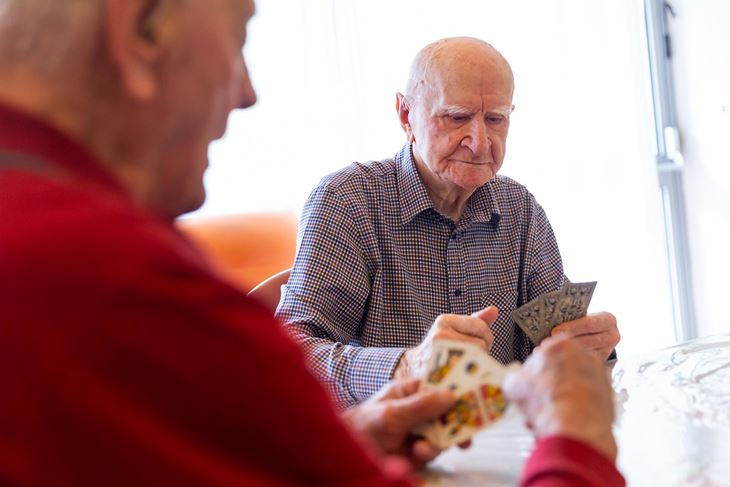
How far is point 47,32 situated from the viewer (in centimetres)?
64

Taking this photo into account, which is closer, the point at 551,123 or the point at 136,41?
the point at 136,41

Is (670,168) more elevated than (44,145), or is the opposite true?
(44,145)

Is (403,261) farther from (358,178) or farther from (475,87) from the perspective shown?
(475,87)

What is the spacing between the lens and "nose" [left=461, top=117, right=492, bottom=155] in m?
2.11

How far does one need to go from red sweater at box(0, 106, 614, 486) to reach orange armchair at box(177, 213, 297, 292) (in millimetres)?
2584

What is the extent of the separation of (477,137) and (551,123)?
1876mm

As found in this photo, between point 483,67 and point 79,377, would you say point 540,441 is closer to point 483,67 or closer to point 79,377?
point 79,377

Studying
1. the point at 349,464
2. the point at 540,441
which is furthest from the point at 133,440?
the point at 540,441

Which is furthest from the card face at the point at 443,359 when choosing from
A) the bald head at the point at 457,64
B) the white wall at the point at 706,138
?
the white wall at the point at 706,138

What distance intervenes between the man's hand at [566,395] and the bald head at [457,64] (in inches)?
47.9

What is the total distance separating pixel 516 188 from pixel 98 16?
1.75 meters

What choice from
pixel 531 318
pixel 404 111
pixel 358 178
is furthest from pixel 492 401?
pixel 404 111

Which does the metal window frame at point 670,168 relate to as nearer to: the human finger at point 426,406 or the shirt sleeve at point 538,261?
the shirt sleeve at point 538,261

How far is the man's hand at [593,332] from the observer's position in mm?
1805
